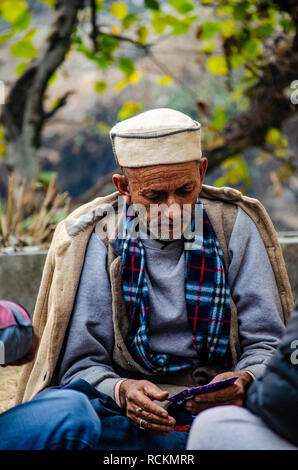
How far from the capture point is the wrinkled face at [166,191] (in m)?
2.35

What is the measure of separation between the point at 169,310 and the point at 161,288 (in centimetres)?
10

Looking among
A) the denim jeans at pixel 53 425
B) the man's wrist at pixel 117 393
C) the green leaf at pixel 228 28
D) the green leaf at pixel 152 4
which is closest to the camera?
the denim jeans at pixel 53 425

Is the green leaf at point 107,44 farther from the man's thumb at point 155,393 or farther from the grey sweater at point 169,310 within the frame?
the man's thumb at point 155,393

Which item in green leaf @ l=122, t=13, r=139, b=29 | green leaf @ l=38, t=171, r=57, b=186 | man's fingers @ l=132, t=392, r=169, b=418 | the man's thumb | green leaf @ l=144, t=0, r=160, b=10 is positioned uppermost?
green leaf @ l=144, t=0, r=160, b=10

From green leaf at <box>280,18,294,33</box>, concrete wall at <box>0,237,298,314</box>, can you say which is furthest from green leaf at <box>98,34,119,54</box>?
concrete wall at <box>0,237,298,314</box>

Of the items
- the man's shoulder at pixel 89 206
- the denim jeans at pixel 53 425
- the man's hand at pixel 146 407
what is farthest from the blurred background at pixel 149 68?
the denim jeans at pixel 53 425

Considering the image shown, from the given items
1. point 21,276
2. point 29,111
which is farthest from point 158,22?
point 21,276

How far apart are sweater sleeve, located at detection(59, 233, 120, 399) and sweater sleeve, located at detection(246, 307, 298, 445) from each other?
92cm

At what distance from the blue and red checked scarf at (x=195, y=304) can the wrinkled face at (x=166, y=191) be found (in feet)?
0.37

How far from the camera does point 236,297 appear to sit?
96.7 inches

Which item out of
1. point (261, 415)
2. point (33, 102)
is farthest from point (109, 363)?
point (33, 102)

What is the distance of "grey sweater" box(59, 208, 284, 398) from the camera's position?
2.39 metres

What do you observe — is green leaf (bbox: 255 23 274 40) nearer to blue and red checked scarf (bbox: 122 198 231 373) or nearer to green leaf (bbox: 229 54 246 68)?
green leaf (bbox: 229 54 246 68)
